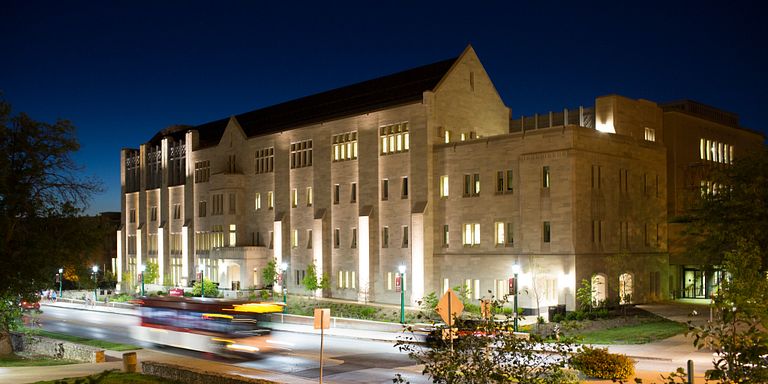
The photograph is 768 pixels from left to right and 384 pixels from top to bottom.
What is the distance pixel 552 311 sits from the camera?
47.7 m

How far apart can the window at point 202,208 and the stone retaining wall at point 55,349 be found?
41.2 meters

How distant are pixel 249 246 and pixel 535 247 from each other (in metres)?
33.9

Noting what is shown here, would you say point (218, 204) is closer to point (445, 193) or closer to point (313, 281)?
point (313, 281)

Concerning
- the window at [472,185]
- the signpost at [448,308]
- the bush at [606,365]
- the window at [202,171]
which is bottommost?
the bush at [606,365]

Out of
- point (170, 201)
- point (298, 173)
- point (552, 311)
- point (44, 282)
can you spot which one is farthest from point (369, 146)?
point (170, 201)

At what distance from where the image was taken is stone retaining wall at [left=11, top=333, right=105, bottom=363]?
120 ft

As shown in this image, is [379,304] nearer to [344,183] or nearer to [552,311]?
[344,183]

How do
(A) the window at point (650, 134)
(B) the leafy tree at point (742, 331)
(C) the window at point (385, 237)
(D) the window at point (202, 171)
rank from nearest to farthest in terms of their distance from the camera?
(B) the leafy tree at point (742, 331) → (A) the window at point (650, 134) → (C) the window at point (385, 237) → (D) the window at point (202, 171)

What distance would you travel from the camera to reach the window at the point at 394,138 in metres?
60.9

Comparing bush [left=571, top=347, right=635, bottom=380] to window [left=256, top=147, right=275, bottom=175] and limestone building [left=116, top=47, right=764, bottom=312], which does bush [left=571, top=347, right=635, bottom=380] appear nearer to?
limestone building [left=116, top=47, right=764, bottom=312]

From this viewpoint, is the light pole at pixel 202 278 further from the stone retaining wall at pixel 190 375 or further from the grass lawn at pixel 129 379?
the grass lawn at pixel 129 379

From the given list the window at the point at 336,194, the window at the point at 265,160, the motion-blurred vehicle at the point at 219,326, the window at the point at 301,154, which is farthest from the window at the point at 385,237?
the motion-blurred vehicle at the point at 219,326

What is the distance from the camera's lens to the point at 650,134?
61.3 metres

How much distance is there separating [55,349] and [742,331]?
34.7 m
